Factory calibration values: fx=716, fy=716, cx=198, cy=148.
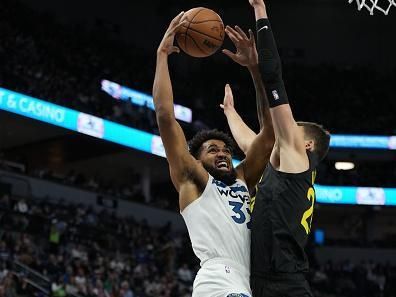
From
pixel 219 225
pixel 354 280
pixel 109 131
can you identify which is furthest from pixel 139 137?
pixel 219 225

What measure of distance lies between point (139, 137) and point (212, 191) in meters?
20.7

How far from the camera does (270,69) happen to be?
12.9ft

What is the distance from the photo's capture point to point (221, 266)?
3914 mm

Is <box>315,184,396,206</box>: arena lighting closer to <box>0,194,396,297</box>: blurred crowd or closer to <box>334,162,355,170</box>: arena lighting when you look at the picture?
<box>334,162,355,170</box>: arena lighting

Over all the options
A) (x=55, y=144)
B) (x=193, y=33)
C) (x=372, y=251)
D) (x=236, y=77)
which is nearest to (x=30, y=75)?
(x=55, y=144)

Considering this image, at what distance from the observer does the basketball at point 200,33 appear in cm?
463

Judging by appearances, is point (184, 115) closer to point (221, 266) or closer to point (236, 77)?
point (236, 77)

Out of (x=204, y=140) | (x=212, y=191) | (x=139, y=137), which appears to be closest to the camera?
(x=212, y=191)

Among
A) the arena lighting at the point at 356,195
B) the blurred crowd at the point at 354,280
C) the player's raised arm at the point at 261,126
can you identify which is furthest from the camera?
the arena lighting at the point at 356,195

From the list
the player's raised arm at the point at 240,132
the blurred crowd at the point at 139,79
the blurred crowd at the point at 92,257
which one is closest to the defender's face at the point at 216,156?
the player's raised arm at the point at 240,132

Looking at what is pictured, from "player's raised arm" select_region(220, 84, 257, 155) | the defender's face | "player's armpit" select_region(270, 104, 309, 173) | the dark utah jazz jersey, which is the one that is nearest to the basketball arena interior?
"player's raised arm" select_region(220, 84, 257, 155)

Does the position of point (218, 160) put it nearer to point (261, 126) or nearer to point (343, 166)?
point (261, 126)

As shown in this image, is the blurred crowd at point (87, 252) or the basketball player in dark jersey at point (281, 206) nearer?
the basketball player in dark jersey at point (281, 206)

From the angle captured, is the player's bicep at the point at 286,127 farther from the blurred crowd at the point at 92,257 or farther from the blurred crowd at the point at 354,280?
the blurred crowd at the point at 354,280
